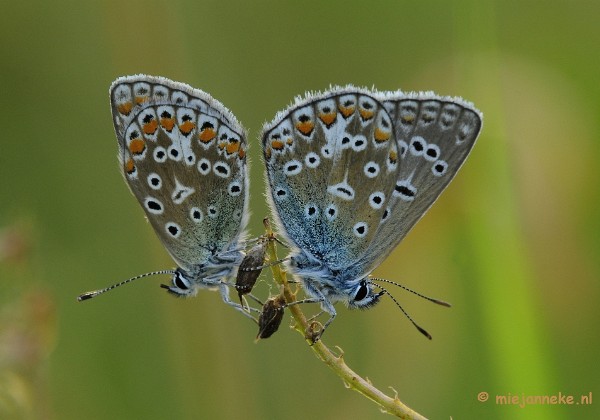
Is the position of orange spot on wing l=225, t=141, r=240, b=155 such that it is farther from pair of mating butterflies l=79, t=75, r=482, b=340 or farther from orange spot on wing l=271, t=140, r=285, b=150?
orange spot on wing l=271, t=140, r=285, b=150

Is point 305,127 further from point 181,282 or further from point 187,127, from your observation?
point 181,282

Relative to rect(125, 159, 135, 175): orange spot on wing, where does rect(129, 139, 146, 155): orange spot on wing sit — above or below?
above

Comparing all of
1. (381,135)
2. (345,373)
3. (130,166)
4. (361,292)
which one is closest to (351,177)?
(381,135)

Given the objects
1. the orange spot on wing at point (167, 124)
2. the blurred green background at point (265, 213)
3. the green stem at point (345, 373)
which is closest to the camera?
the green stem at point (345, 373)

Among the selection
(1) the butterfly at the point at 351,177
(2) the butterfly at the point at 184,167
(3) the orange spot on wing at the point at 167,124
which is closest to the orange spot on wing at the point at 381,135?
(1) the butterfly at the point at 351,177

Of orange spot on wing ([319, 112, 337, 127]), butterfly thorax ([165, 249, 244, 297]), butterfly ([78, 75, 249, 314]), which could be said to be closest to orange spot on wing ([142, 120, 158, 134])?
butterfly ([78, 75, 249, 314])

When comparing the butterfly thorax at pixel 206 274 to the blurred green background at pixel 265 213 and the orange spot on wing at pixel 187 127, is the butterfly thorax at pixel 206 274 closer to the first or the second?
the blurred green background at pixel 265 213

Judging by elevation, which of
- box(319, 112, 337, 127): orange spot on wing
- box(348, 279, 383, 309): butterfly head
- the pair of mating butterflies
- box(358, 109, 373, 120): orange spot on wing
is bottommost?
box(348, 279, 383, 309): butterfly head
